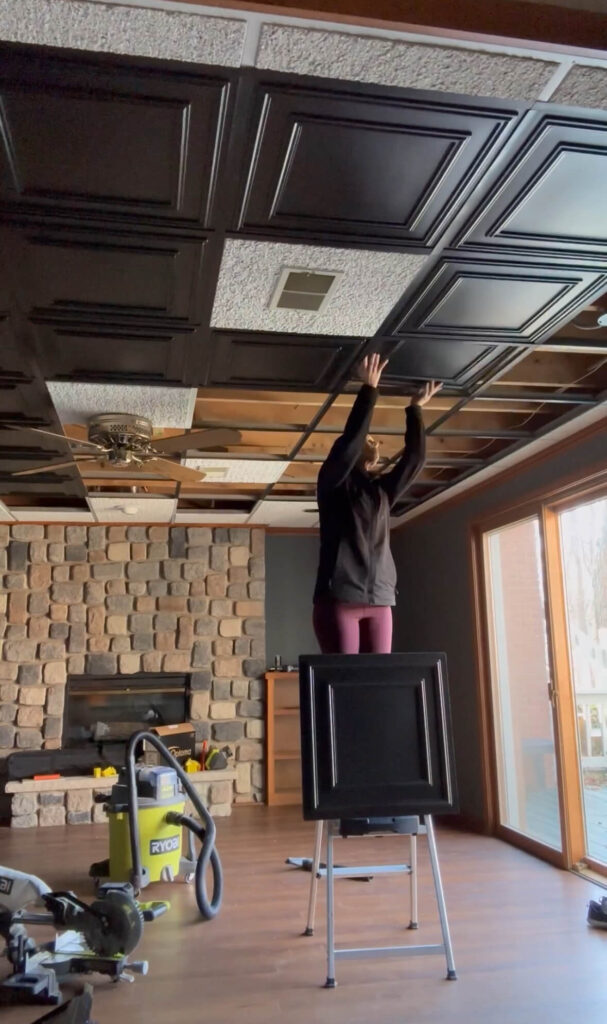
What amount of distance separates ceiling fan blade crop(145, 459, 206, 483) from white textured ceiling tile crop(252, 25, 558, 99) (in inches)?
102

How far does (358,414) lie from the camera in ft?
8.52

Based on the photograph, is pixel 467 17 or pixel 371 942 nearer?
pixel 467 17

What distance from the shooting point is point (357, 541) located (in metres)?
2.72

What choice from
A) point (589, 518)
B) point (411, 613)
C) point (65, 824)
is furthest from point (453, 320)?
point (65, 824)

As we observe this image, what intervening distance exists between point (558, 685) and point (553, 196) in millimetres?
3190

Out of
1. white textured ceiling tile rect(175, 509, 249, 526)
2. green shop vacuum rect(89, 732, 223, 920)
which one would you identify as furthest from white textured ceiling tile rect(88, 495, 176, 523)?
green shop vacuum rect(89, 732, 223, 920)

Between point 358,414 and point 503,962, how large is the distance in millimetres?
2325

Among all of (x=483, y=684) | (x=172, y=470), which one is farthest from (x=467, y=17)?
(x=483, y=684)

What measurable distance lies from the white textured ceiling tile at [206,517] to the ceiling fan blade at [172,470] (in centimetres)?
216

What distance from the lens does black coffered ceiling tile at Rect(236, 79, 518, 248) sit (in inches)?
71.6

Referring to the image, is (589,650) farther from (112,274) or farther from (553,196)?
(112,274)

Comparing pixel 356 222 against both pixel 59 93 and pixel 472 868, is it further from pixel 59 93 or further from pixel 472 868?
pixel 472 868

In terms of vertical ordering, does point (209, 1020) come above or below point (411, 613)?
below

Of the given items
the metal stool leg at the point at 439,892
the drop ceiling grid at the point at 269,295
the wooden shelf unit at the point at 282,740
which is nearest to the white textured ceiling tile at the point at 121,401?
the drop ceiling grid at the point at 269,295
